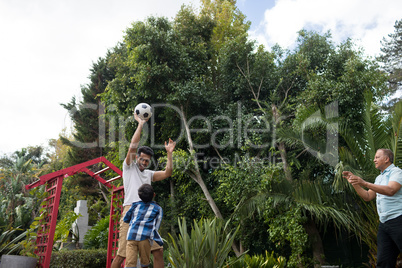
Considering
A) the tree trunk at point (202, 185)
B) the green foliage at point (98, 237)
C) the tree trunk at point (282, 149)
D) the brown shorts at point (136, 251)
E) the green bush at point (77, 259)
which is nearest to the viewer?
the brown shorts at point (136, 251)

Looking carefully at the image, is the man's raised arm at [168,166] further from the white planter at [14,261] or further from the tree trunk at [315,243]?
the tree trunk at [315,243]

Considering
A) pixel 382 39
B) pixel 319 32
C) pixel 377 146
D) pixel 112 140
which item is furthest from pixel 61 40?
pixel 382 39

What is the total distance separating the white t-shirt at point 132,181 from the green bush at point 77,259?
4.59 metres

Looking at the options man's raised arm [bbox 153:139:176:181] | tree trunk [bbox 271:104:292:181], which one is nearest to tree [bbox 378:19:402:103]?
tree trunk [bbox 271:104:292:181]

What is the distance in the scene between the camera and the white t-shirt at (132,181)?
3568 mm

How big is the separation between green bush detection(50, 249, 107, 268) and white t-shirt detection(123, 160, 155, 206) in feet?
15.0

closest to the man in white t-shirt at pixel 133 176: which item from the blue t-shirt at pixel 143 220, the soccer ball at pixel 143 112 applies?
the blue t-shirt at pixel 143 220

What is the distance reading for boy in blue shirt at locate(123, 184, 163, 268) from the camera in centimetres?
328

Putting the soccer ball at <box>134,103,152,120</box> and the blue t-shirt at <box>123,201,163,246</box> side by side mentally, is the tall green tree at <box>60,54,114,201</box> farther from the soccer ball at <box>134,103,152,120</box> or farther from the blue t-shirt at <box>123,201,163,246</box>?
the blue t-shirt at <box>123,201,163,246</box>

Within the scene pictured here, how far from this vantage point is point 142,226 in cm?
330

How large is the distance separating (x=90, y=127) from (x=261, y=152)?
10785mm

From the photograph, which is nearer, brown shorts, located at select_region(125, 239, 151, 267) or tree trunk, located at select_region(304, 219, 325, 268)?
brown shorts, located at select_region(125, 239, 151, 267)

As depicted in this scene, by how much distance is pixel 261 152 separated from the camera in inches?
412

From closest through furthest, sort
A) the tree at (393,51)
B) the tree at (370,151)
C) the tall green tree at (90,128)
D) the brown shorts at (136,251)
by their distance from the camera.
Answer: the brown shorts at (136,251) < the tree at (370,151) < the tall green tree at (90,128) < the tree at (393,51)
